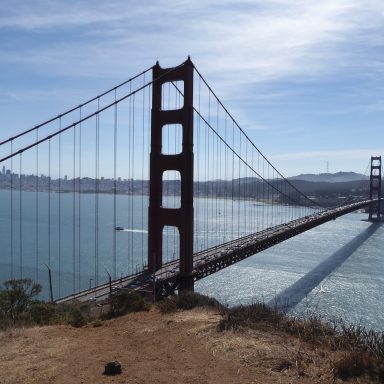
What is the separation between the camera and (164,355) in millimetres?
6176

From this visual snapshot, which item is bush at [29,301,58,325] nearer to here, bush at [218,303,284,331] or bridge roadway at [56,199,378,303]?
bush at [218,303,284,331]

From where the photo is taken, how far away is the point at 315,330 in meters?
6.62

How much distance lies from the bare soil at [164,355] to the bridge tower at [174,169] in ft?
34.2

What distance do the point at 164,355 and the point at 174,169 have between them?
1296cm

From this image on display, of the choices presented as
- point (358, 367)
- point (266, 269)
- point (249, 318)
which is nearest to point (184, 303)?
point (249, 318)

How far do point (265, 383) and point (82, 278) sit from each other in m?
25.6

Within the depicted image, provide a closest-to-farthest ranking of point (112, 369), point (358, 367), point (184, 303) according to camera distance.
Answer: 1. point (358, 367)
2. point (112, 369)
3. point (184, 303)

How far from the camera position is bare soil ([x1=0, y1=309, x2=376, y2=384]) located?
535 centimetres

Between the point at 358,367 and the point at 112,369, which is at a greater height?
the point at 358,367

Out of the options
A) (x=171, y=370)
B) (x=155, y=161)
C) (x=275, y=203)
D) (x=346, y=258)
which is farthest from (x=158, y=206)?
(x=275, y=203)

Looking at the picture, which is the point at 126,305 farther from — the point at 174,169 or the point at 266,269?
the point at 266,269

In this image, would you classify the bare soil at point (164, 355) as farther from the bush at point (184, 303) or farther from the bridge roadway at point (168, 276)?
the bridge roadway at point (168, 276)

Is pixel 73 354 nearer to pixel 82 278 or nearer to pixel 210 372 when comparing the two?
pixel 210 372

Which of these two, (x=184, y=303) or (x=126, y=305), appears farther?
(x=126, y=305)
